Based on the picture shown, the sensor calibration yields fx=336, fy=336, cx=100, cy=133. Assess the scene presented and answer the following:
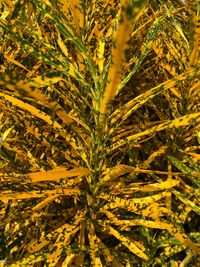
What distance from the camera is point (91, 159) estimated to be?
0.52 m

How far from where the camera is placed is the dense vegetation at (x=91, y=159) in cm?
47

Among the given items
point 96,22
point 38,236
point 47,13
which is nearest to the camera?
point 47,13

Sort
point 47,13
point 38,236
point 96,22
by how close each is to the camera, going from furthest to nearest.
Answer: point 96,22 → point 38,236 → point 47,13

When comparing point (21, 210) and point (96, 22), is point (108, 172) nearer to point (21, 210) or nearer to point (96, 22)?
point (21, 210)

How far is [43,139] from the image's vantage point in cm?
57

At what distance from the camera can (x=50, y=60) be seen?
0.43 metres

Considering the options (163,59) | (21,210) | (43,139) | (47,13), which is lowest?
(21,210)

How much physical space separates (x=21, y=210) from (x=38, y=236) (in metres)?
0.05

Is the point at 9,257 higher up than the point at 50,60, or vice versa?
the point at 50,60

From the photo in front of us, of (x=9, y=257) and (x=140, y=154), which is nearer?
(x=9, y=257)

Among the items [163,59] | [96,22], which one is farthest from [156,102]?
[96,22]

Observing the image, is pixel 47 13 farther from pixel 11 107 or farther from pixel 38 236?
pixel 38 236

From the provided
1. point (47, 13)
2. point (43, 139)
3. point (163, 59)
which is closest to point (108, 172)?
point (43, 139)

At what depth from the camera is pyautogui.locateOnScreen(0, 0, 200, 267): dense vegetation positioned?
47cm
